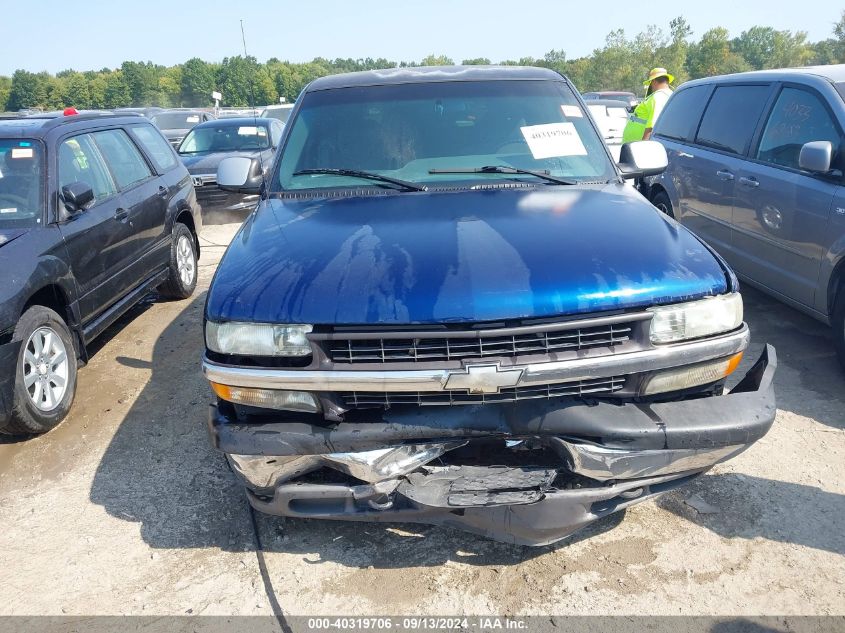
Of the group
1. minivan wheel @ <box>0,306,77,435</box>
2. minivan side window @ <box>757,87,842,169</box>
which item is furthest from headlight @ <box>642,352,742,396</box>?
minivan wheel @ <box>0,306,77,435</box>

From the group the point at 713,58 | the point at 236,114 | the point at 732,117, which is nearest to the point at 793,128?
the point at 732,117

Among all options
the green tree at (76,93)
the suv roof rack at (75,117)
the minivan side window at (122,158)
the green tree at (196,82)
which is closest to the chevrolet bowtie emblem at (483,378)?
the suv roof rack at (75,117)

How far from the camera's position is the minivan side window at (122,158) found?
5284mm

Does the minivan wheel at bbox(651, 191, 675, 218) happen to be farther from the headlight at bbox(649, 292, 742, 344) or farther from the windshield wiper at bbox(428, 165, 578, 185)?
the headlight at bbox(649, 292, 742, 344)

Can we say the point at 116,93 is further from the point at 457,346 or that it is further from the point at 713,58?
the point at 457,346

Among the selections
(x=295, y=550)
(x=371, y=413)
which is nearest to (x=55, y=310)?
(x=295, y=550)

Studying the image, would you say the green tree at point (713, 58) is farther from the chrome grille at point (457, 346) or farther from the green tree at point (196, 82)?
the chrome grille at point (457, 346)

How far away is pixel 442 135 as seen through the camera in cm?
361

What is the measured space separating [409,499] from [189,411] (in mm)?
2260

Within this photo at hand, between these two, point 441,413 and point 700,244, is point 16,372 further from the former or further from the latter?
point 700,244

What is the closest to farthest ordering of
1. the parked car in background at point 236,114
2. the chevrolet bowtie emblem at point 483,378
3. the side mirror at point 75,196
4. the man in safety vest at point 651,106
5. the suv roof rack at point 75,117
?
1. the chevrolet bowtie emblem at point 483,378
2. the side mirror at point 75,196
3. the suv roof rack at point 75,117
4. the man in safety vest at point 651,106
5. the parked car in background at point 236,114

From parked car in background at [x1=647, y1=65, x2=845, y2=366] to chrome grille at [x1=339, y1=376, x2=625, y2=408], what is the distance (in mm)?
2540

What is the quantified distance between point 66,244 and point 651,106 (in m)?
6.79

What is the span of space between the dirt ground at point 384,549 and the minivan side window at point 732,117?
2409mm
